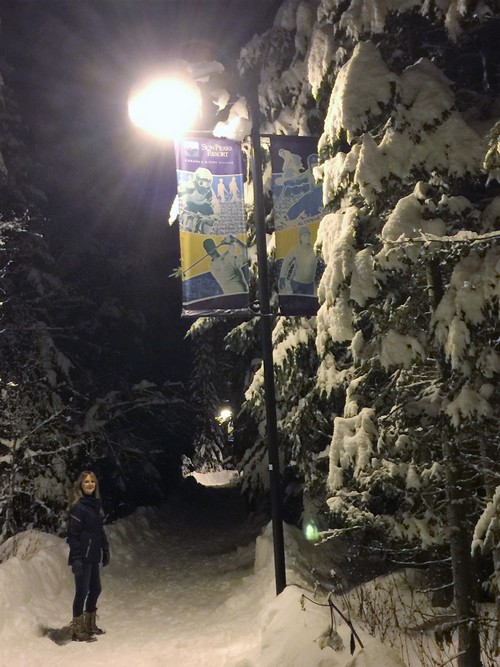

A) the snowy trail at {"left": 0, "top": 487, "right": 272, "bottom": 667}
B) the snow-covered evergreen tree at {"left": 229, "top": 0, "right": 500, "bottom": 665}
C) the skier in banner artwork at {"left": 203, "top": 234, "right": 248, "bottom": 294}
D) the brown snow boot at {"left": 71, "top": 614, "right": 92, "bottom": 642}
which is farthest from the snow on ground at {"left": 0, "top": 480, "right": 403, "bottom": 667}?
the skier in banner artwork at {"left": 203, "top": 234, "right": 248, "bottom": 294}

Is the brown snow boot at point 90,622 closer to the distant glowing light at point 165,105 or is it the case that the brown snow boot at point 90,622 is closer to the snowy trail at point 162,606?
the snowy trail at point 162,606

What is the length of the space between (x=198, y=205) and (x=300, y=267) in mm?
1563

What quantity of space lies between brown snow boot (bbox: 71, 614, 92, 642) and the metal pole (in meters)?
2.43

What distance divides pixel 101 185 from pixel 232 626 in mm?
13801

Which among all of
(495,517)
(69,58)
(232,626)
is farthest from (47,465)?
(69,58)

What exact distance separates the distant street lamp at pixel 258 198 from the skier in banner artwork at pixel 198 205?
1.88 ft

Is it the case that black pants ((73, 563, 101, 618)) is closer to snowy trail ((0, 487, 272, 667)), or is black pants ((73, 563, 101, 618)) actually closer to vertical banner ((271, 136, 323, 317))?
snowy trail ((0, 487, 272, 667))

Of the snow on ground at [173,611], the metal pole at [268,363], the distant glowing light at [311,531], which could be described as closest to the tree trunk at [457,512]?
the snow on ground at [173,611]

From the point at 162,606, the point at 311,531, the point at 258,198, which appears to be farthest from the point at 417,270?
Answer: the point at 162,606

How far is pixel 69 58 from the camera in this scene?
1842 centimetres

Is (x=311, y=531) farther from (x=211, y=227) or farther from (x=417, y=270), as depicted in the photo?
(x=417, y=270)

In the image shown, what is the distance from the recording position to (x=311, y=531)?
987 centimetres

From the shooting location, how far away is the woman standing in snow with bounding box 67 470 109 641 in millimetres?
6699

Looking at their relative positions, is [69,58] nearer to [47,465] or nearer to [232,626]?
[47,465]
